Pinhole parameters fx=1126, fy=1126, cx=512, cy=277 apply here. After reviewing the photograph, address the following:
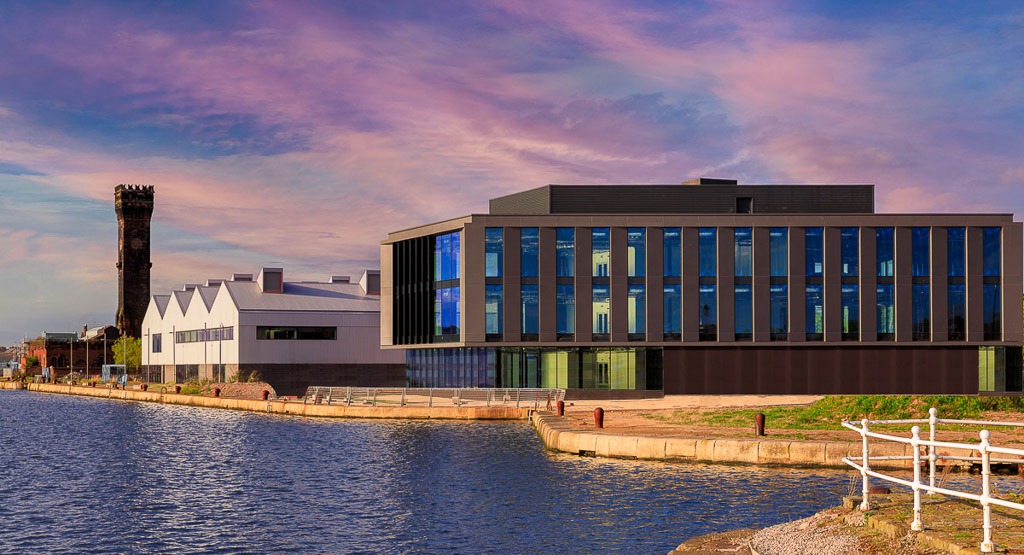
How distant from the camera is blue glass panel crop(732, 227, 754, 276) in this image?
288 feet

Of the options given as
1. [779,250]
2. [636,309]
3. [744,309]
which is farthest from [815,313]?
[636,309]

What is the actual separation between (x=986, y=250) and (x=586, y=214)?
31.8 metres

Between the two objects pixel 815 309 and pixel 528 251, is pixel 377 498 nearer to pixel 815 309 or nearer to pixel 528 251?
pixel 528 251

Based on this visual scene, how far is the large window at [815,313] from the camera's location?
288 ft

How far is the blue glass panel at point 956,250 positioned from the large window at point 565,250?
2945cm

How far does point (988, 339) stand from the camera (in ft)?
291

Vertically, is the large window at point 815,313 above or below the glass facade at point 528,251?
below

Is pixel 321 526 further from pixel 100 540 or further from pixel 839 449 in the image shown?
pixel 839 449

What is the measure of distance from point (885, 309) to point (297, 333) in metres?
56.7

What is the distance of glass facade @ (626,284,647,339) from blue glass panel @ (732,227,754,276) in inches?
299

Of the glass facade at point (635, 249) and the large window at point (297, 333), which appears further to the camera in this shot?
the large window at point (297, 333)

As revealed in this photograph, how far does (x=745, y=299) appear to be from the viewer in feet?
288

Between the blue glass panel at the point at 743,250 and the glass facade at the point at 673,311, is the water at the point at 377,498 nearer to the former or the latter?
the glass facade at the point at 673,311

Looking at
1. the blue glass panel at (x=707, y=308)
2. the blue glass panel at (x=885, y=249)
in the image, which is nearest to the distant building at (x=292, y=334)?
the blue glass panel at (x=707, y=308)
